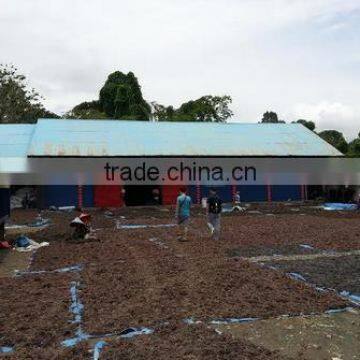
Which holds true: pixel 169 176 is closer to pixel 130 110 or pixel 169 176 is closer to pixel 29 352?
pixel 130 110

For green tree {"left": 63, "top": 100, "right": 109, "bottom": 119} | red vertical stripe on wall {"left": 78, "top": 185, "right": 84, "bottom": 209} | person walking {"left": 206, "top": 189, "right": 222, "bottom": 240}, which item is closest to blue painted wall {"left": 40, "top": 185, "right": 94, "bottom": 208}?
red vertical stripe on wall {"left": 78, "top": 185, "right": 84, "bottom": 209}

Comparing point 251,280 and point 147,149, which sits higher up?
point 147,149

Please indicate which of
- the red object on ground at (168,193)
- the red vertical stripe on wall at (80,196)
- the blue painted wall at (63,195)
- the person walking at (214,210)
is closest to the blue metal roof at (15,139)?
the blue painted wall at (63,195)

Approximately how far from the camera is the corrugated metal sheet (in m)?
28.1

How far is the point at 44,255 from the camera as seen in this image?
43.9 ft

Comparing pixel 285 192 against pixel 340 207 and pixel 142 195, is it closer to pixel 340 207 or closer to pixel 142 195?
pixel 340 207

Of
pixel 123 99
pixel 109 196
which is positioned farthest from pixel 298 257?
pixel 123 99

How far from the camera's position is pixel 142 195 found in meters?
30.4

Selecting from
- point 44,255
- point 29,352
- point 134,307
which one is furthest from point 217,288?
point 44,255

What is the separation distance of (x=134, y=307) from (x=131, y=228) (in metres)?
11.5

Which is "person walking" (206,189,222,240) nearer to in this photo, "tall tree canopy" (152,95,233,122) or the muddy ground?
the muddy ground

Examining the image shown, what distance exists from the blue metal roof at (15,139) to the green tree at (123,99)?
41.5 ft

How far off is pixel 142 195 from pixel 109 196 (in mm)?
2348

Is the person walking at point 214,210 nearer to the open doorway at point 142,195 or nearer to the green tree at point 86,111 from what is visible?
the open doorway at point 142,195
